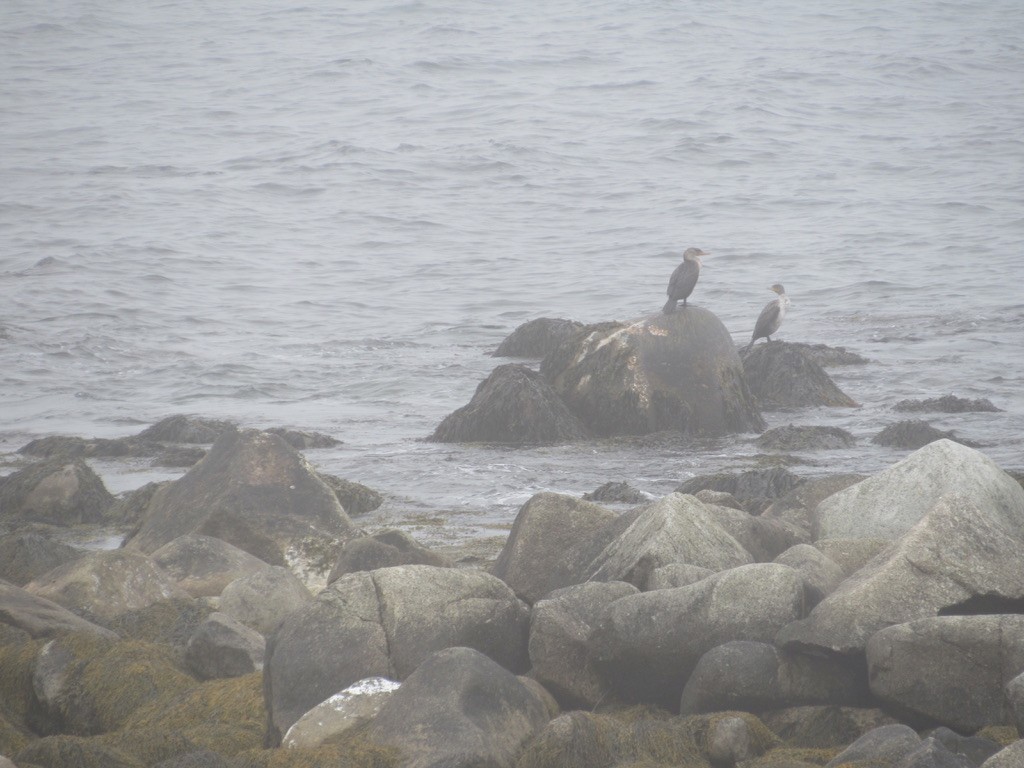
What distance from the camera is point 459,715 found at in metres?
4.51

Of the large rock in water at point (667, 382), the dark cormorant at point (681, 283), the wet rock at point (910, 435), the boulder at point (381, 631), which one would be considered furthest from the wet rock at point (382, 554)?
the dark cormorant at point (681, 283)

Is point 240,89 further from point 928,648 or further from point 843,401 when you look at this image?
point 928,648

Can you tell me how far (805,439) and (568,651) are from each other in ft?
21.7

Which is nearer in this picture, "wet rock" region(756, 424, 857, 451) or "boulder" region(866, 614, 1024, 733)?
"boulder" region(866, 614, 1024, 733)

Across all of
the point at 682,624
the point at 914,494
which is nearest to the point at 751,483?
the point at 914,494

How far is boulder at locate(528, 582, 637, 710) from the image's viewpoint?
5105mm

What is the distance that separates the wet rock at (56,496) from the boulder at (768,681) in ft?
19.6

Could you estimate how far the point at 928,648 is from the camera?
4.46 metres

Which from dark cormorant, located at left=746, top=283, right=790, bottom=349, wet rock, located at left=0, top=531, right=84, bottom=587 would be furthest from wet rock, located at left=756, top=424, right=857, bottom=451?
wet rock, located at left=0, top=531, right=84, bottom=587

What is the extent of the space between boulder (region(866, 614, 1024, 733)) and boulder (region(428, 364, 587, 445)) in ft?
24.4

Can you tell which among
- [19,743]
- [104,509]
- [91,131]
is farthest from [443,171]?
[19,743]

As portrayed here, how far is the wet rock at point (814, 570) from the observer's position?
5.18 meters

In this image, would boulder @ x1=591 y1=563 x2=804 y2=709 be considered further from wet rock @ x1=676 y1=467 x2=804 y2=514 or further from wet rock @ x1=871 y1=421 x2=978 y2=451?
wet rock @ x1=871 y1=421 x2=978 y2=451

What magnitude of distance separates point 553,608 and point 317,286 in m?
18.9
